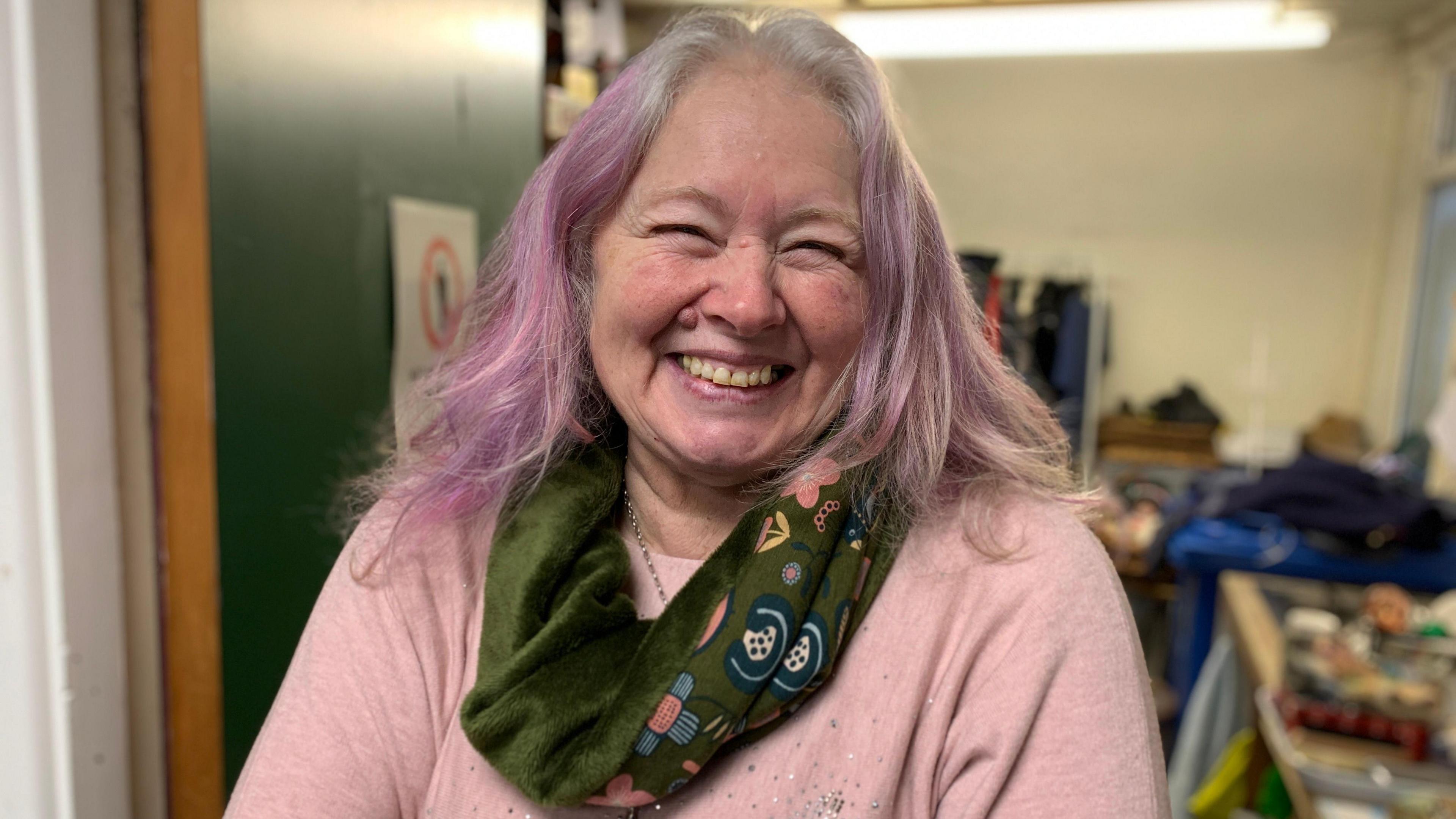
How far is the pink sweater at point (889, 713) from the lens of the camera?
2.94ft

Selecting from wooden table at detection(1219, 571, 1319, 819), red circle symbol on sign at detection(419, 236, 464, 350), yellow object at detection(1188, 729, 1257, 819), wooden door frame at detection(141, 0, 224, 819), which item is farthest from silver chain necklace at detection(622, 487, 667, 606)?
yellow object at detection(1188, 729, 1257, 819)

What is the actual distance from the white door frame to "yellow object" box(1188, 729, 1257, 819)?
7.10ft

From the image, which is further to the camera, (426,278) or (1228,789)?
(1228,789)

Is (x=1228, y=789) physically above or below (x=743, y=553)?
below

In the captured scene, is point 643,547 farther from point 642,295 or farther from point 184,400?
point 184,400

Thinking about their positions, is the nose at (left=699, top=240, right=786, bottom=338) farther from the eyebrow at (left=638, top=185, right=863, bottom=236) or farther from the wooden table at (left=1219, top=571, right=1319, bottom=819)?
the wooden table at (left=1219, top=571, right=1319, bottom=819)

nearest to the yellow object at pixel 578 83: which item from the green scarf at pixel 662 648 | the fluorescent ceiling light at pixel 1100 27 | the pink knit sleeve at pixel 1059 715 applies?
the fluorescent ceiling light at pixel 1100 27

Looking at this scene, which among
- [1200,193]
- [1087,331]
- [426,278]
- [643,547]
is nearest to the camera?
[643,547]

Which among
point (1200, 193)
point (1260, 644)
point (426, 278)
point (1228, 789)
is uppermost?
point (1200, 193)

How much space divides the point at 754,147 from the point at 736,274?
127 millimetres

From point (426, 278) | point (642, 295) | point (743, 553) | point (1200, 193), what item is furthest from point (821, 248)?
point (1200, 193)

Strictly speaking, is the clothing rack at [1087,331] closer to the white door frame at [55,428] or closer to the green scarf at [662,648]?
the green scarf at [662,648]

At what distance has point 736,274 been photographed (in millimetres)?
981

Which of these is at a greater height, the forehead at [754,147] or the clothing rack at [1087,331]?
the forehead at [754,147]
